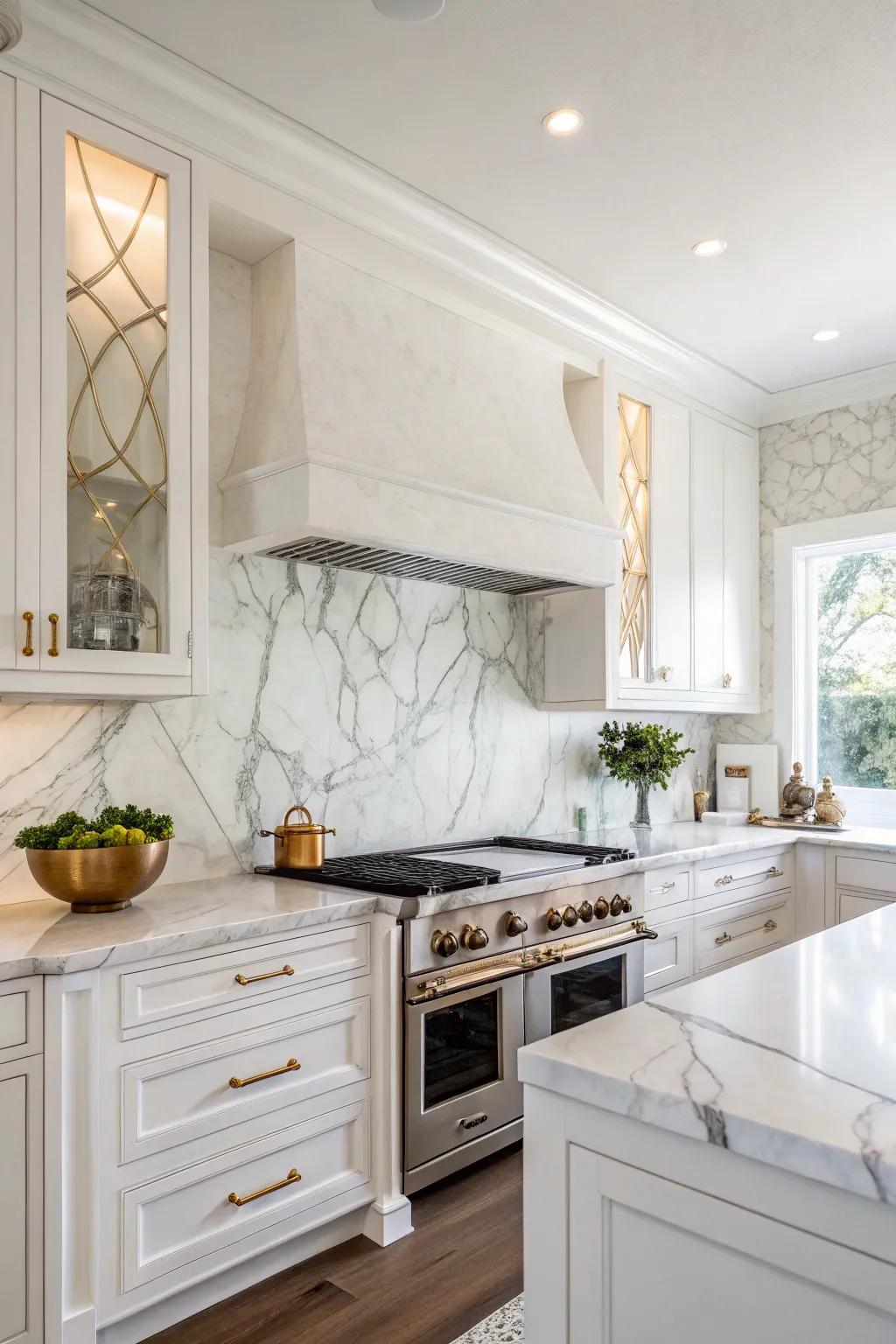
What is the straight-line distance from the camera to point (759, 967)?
1.49m

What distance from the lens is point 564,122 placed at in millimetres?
2445

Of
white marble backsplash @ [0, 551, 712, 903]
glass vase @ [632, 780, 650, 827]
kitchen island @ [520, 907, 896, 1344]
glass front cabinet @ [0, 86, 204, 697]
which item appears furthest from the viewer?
glass vase @ [632, 780, 650, 827]

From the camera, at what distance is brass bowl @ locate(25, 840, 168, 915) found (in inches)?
79.7

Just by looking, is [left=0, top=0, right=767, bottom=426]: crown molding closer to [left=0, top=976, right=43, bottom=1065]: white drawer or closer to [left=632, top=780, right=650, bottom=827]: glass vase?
[left=632, top=780, right=650, bottom=827]: glass vase

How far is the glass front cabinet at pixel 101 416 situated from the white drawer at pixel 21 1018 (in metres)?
0.62

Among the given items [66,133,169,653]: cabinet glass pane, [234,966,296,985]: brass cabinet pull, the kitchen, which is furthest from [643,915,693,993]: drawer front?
[66,133,169,653]: cabinet glass pane

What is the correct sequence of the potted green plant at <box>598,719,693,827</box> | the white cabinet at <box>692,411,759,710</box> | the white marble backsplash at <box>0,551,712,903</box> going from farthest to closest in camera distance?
A: the white cabinet at <box>692,411,759,710</box>
the potted green plant at <box>598,719,693,827</box>
the white marble backsplash at <box>0,551,712,903</box>

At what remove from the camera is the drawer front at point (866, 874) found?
3703 mm

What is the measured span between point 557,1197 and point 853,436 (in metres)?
4.07

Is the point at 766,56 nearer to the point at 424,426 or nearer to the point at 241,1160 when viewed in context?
the point at 424,426

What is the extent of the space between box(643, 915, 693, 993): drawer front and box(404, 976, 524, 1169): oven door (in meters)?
0.74

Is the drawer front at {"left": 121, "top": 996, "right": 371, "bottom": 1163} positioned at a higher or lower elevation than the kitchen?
lower

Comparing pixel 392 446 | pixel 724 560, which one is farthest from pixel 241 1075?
pixel 724 560

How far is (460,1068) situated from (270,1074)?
0.64 m
